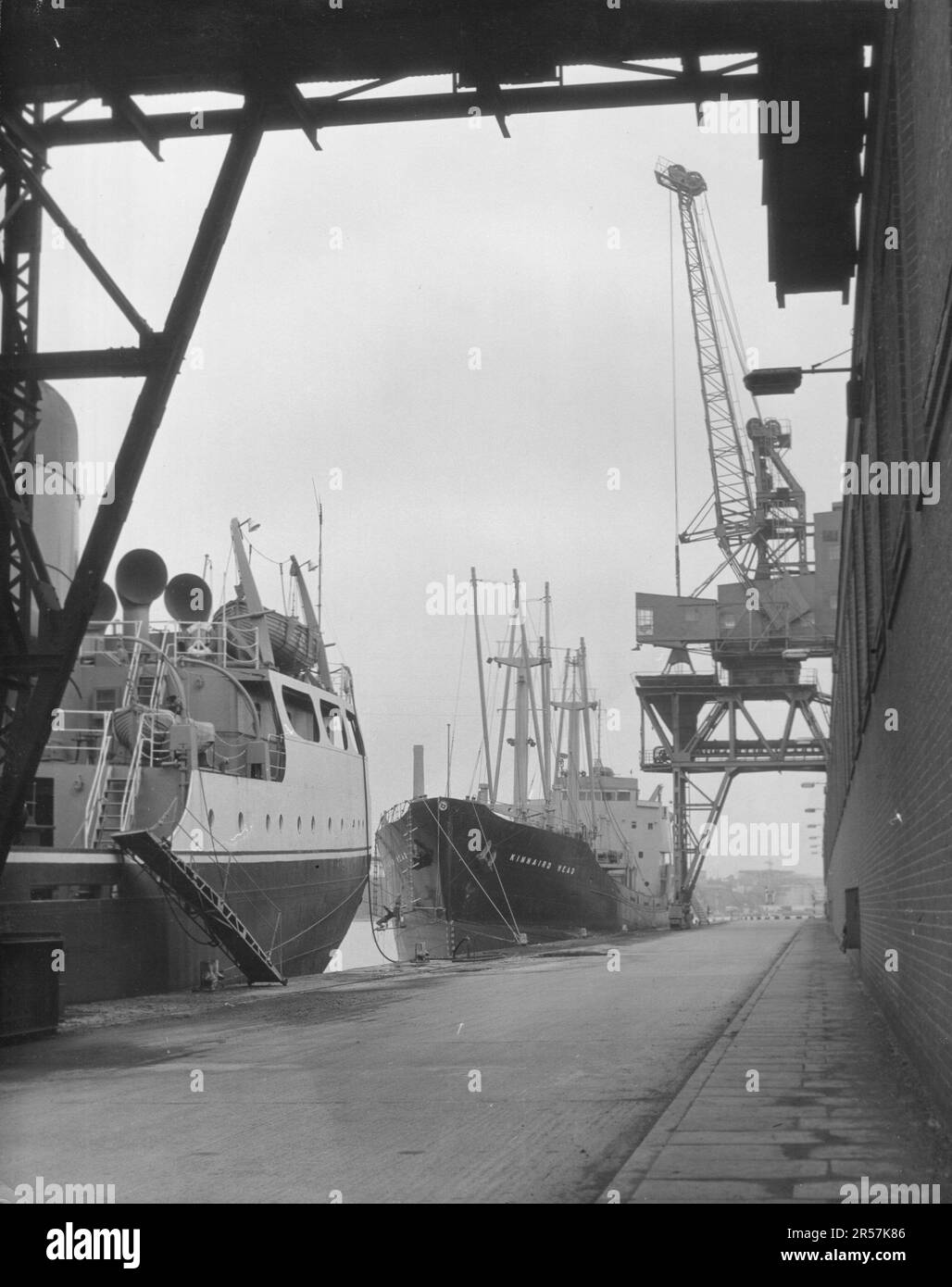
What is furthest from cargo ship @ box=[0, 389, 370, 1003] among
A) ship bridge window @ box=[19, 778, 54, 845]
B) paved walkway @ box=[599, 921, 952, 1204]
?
paved walkway @ box=[599, 921, 952, 1204]

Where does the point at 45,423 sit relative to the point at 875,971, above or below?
above

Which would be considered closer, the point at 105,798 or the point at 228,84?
the point at 228,84

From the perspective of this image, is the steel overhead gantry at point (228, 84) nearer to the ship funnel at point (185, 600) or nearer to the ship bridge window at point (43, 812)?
the ship bridge window at point (43, 812)

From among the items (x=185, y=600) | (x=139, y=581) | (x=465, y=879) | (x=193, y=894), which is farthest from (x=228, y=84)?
(x=465, y=879)

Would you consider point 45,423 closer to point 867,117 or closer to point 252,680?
point 252,680

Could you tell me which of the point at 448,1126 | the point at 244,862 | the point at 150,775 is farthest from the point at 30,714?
the point at 244,862

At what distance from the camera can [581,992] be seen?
20375mm

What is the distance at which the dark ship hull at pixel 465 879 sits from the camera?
43375 mm

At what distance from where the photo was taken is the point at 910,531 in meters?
8.77

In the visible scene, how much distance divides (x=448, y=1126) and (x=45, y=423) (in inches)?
515

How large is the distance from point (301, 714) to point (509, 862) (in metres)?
18.6

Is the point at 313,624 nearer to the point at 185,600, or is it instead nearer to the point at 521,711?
the point at 185,600

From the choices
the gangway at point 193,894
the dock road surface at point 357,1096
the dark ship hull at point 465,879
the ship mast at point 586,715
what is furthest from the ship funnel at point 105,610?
the ship mast at point 586,715

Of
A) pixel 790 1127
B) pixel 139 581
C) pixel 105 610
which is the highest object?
pixel 139 581
